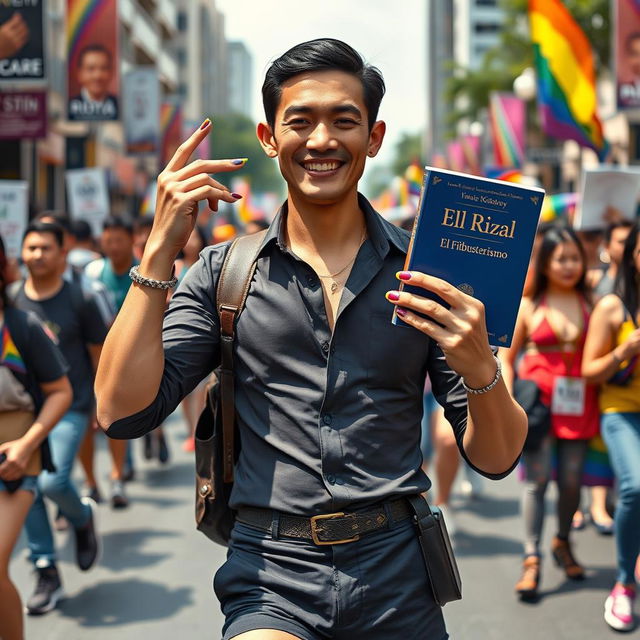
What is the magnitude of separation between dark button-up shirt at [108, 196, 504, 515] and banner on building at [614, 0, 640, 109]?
11.2 meters

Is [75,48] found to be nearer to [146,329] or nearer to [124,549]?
[124,549]

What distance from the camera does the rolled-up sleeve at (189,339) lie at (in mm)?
2594

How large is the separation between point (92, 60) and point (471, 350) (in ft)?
58.0

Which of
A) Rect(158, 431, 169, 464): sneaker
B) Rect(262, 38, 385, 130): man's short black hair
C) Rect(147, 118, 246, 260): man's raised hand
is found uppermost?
Rect(262, 38, 385, 130): man's short black hair

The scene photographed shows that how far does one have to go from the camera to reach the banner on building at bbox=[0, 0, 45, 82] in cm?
1359

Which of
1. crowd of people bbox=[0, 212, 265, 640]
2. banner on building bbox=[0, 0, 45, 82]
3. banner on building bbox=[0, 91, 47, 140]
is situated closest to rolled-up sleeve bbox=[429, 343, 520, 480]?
crowd of people bbox=[0, 212, 265, 640]

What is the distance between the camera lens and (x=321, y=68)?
→ 8.87ft

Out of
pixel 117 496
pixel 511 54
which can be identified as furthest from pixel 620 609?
pixel 511 54

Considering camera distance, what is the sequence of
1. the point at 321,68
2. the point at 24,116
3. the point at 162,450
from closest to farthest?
1. the point at 321,68
2. the point at 162,450
3. the point at 24,116

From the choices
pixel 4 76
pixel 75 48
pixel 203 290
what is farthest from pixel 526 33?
pixel 203 290

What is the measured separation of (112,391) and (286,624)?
2.13 ft

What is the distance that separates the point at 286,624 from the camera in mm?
2549

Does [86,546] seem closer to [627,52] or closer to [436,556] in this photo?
[436,556]

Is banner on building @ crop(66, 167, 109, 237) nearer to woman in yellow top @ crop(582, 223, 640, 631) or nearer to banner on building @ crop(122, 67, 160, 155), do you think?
banner on building @ crop(122, 67, 160, 155)
